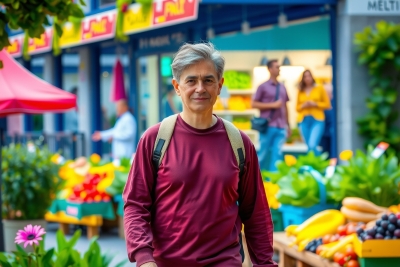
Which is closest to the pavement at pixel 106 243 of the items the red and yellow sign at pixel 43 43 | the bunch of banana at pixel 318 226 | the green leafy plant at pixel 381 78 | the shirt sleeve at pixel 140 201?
the bunch of banana at pixel 318 226

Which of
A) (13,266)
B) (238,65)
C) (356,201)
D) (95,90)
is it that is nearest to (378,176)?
(356,201)

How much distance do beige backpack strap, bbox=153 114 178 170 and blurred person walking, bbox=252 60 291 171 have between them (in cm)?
899

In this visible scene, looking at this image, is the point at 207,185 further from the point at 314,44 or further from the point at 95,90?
the point at 95,90

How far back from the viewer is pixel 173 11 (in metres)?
12.9

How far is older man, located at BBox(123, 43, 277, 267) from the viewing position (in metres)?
3.77

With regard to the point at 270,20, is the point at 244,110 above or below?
below

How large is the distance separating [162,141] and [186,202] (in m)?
0.29

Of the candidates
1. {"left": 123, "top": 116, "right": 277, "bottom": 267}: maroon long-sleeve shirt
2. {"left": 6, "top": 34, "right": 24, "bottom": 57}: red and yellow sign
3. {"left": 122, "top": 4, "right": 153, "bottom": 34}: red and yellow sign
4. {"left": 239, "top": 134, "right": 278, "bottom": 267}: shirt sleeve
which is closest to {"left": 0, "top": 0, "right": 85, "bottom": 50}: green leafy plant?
{"left": 123, "top": 116, "right": 277, "bottom": 267}: maroon long-sleeve shirt

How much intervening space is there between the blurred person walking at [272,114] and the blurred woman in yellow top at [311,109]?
24cm

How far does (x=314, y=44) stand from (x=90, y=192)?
4.02 m

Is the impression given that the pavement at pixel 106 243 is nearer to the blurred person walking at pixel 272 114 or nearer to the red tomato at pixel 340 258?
the blurred person walking at pixel 272 114

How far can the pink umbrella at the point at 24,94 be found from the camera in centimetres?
901

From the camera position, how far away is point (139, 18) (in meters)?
14.6

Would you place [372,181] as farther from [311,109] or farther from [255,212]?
[311,109]
